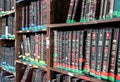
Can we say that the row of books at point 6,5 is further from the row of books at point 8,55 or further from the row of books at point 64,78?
the row of books at point 64,78

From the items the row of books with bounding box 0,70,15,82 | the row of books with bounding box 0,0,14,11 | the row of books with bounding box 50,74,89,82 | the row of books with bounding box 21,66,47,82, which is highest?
the row of books with bounding box 0,0,14,11

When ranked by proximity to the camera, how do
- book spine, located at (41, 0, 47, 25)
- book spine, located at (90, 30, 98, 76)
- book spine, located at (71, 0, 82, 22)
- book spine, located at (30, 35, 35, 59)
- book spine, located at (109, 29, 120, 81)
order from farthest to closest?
book spine, located at (30, 35, 35, 59), book spine, located at (41, 0, 47, 25), book spine, located at (71, 0, 82, 22), book spine, located at (90, 30, 98, 76), book spine, located at (109, 29, 120, 81)

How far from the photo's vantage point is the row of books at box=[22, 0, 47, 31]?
6.41ft

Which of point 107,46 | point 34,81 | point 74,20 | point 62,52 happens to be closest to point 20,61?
point 34,81

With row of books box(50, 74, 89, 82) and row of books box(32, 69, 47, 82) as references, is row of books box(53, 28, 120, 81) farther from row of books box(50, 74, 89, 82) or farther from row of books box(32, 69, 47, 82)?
row of books box(32, 69, 47, 82)

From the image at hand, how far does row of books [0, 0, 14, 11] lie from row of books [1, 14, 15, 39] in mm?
107

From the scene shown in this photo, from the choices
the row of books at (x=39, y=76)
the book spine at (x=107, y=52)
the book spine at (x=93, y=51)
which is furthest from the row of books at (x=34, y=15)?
the book spine at (x=107, y=52)

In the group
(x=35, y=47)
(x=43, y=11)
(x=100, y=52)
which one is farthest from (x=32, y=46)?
(x=100, y=52)

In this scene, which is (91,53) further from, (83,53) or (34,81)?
(34,81)

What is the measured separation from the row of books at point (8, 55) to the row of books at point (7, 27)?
0.53 feet

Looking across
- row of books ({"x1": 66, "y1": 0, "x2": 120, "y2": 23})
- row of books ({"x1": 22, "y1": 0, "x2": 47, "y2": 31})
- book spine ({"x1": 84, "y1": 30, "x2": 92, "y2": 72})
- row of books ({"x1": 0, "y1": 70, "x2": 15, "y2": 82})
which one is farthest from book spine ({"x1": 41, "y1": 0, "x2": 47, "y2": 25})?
row of books ({"x1": 0, "y1": 70, "x2": 15, "y2": 82})

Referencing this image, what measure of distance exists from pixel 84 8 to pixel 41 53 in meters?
0.69

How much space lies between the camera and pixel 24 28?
231cm

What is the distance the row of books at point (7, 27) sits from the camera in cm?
267
